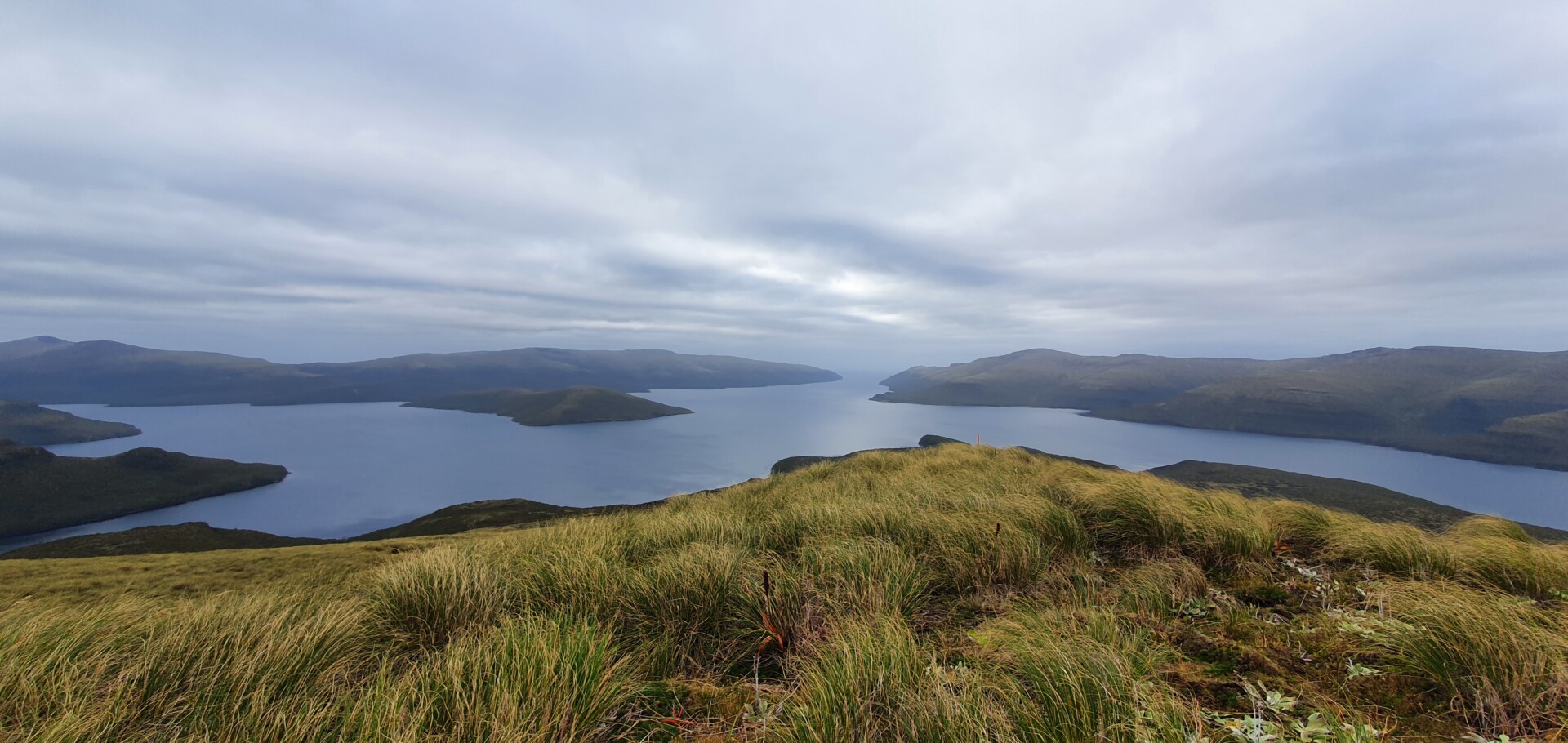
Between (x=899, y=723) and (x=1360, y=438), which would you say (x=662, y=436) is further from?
(x=1360, y=438)

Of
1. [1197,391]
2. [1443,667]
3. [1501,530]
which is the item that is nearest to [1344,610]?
[1443,667]

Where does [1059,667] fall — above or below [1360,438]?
above

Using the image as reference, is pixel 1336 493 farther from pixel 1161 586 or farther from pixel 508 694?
pixel 508 694

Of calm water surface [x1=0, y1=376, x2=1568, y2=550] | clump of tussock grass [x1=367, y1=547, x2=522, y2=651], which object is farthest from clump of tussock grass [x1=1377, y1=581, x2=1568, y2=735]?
calm water surface [x1=0, y1=376, x2=1568, y2=550]

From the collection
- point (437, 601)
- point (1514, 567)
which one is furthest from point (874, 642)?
point (1514, 567)

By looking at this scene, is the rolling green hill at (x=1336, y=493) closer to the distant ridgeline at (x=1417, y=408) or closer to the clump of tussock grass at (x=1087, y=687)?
the clump of tussock grass at (x=1087, y=687)

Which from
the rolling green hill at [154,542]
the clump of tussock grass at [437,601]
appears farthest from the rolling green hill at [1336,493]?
the rolling green hill at [154,542]
